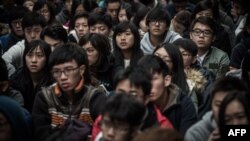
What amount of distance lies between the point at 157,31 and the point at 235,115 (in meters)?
4.00

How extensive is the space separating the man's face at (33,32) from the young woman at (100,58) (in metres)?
1.17

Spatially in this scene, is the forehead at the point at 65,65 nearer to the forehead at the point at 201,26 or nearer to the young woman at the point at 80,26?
the forehead at the point at 201,26

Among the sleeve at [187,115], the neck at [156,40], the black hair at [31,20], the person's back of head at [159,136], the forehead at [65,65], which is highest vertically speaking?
the black hair at [31,20]

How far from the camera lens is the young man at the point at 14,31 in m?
7.66

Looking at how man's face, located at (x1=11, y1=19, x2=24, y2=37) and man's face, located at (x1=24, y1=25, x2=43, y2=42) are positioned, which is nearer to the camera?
man's face, located at (x1=24, y1=25, x2=43, y2=42)

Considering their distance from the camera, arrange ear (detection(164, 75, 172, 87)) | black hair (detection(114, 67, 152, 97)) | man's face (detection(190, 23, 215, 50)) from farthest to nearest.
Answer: man's face (detection(190, 23, 215, 50)), ear (detection(164, 75, 172, 87)), black hair (detection(114, 67, 152, 97))

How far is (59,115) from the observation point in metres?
4.40

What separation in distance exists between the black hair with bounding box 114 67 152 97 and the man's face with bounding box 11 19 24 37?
13.2 feet

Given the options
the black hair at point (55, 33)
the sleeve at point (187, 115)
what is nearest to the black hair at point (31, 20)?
the black hair at point (55, 33)

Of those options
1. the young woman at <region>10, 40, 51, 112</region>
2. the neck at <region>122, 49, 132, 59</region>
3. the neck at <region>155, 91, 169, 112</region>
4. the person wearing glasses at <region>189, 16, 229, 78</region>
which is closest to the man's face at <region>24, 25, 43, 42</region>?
the neck at <region>122, 49, 132, 59</region>

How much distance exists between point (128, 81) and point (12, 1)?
6600 mm

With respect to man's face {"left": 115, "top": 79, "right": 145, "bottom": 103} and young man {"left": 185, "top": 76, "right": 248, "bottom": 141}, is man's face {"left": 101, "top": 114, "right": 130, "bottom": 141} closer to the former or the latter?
man's face {"left": 115, "top": 79, "right": 145, "bottom": 103}

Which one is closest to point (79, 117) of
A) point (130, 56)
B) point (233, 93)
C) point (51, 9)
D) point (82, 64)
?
point (82, 64)

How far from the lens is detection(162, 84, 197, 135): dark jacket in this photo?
441cm
